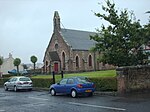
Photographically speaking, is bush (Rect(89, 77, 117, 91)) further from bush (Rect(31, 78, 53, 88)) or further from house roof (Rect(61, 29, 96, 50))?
house roof (Rect(61, 29, 96, 50))

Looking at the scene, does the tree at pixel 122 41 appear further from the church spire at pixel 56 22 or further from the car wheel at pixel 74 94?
the church spire at pixel 56 22

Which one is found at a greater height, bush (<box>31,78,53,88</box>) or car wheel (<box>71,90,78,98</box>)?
bush (<box>31,78,53,88</box>)

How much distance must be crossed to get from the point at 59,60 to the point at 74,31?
9.63 meters

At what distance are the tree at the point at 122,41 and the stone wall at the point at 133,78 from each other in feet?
10.9

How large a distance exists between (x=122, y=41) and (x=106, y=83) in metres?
5.05

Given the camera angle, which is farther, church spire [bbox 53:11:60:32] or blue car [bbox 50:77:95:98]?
church spire [bbox 53:11:60:32]

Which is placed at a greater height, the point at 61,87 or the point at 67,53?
the point at 67,53

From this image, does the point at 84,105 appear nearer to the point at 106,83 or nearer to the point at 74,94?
the point at 74,94

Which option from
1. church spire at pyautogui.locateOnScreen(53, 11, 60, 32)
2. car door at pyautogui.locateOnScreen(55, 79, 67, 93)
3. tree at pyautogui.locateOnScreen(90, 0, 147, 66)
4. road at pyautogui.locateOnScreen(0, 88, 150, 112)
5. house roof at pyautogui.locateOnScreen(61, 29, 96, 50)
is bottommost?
road at pyautogui.locateOnScreen(0, 88, 150, 112)

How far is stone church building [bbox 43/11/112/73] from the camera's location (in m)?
63.4

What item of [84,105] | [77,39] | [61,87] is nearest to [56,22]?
[77,39]

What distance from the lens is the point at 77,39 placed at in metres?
68.0

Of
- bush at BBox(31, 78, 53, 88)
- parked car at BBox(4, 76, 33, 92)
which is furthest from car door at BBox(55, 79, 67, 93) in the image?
parked car at BBox(4, 76, 33, 92)

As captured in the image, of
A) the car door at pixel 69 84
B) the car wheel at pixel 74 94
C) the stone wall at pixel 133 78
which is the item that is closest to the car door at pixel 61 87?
the car door at pixel 69 84
